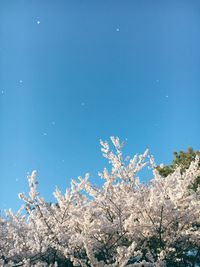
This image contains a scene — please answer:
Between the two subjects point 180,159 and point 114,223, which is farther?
point 180,159

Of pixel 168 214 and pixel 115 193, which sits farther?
pixel 115 193

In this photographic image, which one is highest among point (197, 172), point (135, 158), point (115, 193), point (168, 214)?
point (135, 158)

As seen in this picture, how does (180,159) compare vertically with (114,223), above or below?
above

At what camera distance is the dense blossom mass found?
9617 millimetres

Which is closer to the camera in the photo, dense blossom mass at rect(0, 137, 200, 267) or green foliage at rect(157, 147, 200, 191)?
dense blossom mass at rect(0, 137, 200, 267)

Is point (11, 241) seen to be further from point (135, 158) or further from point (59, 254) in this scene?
point (135, 158)

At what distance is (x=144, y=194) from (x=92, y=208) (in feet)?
5.16

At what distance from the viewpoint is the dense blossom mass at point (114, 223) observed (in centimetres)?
962

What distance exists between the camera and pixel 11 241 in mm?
10797

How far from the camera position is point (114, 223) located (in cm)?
955

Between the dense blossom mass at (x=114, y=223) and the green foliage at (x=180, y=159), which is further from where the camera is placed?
the green foliage at (x=180, y=159)

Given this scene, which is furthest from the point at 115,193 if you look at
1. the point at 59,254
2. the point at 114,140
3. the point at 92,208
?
the point at 59,254

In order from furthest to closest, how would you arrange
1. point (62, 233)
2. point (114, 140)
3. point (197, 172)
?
point (114, 140)
point (197, 172)
point (62, 233)

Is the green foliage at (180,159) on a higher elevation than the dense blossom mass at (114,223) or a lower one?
higher
